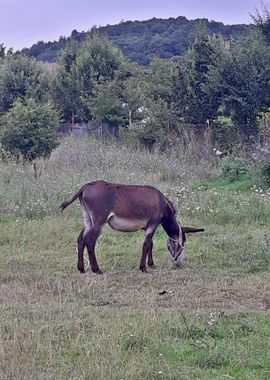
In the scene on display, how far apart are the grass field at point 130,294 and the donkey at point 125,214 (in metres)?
0.30

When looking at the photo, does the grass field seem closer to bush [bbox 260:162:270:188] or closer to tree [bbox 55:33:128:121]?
bush [bbox 260:162:270:188]

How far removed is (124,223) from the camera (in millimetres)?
9523

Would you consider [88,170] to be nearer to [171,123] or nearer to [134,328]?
[171,123]

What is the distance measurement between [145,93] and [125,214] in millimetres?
16705

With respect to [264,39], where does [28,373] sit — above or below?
below

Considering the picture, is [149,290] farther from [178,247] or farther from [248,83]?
[248,83]

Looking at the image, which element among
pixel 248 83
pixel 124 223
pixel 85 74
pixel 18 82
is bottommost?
pixel 124 223

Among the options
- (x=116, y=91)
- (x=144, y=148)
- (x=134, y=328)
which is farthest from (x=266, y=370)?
(x=116, y=91)

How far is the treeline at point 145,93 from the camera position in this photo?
19.2 meters

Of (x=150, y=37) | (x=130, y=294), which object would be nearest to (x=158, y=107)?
(x=130, y=294)

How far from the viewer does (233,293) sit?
7.85 meters

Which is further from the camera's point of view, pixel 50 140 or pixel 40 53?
pixel 40 53

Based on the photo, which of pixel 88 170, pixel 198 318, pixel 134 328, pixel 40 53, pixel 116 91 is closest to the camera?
pixel 134 328

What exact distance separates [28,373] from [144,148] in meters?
16.6
